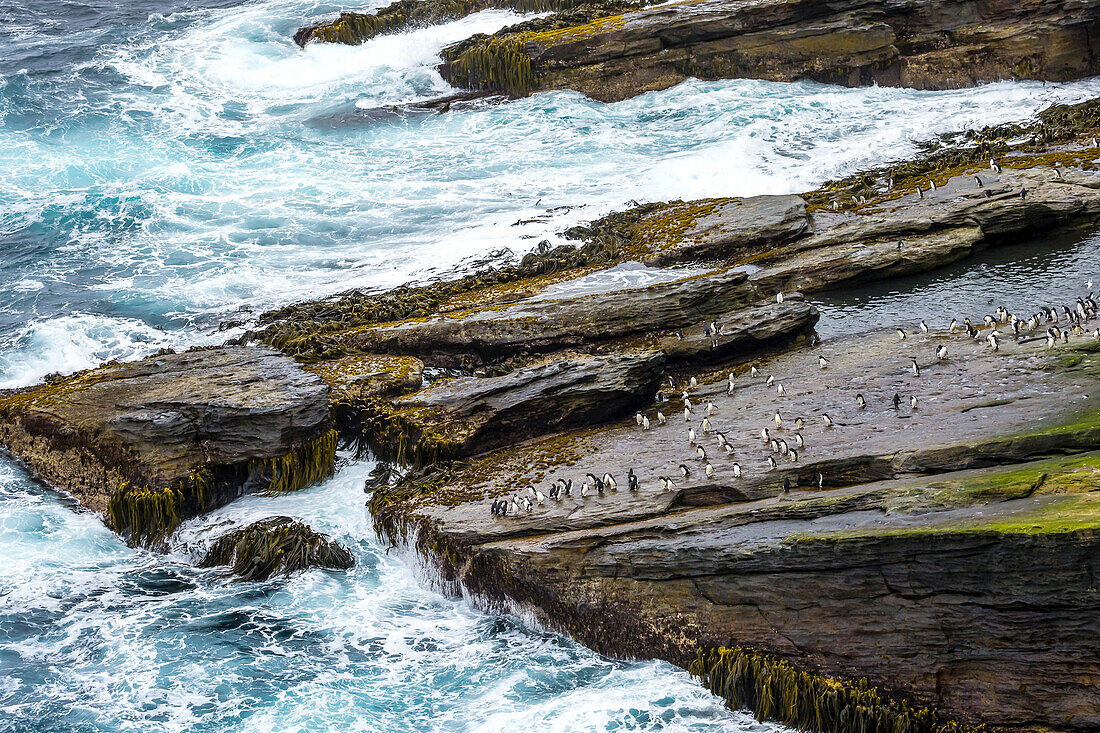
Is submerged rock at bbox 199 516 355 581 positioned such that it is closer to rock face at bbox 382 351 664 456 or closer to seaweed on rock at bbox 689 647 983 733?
rock face at bbox 382 351 664 456

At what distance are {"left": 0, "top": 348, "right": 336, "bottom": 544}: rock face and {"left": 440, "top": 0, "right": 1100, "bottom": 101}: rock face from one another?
2570 centimetres

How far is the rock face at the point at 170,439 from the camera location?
61.4 feet

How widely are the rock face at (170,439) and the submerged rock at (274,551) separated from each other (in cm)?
134

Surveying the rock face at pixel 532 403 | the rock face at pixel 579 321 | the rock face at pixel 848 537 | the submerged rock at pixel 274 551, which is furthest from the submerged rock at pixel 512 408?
the submerged rock at pixel 274 551

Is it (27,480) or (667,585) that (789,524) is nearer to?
(667,585)

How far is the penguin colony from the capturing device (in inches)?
632

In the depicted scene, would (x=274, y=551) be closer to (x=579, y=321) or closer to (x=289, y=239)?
(x=579, y=321)

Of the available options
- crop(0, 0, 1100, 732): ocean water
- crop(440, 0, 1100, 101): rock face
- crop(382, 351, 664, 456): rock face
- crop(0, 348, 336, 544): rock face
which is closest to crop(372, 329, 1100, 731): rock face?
crop(382, 351, 664, 456): rock face

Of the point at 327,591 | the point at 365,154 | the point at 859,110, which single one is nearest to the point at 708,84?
the point at 859,110

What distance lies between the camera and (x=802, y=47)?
40062mm

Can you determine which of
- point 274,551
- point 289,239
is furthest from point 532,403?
point 289,239

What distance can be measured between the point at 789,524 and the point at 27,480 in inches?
630

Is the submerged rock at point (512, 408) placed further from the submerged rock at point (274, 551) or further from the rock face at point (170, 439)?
the submerged rock at point (274, 551)

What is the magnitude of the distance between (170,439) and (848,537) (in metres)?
13.4
